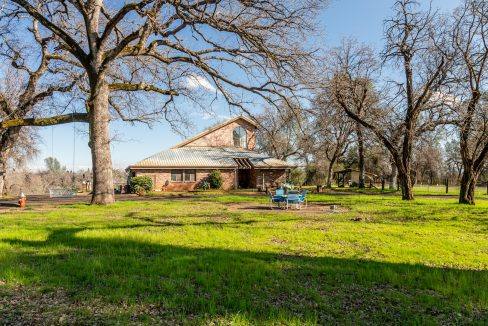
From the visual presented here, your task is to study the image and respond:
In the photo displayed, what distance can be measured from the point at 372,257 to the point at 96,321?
527 cm

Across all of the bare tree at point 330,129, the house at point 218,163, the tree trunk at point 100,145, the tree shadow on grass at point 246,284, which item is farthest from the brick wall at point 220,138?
the tree shadow on grass at point 246,284

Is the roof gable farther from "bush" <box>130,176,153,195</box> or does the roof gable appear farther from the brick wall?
"bush" <box>130,176,153,195</box>

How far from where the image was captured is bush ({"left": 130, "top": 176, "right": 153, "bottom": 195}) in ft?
111

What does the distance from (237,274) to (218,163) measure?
33150 mm

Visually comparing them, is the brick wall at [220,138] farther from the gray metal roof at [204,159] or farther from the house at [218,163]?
the gray metal roof at [204,159]

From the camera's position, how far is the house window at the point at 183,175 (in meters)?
38.0

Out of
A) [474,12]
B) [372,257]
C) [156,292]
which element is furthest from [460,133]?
[156,292]

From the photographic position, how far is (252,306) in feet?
14.5

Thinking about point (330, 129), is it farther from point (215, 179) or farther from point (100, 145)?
point (100, 145)

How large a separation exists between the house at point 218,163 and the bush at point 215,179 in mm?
626

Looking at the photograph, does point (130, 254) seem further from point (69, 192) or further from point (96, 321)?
point (69, 192)

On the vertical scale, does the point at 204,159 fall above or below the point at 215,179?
above

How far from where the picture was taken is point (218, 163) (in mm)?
38719

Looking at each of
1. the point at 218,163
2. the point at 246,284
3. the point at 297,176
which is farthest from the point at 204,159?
the point at 246,284
